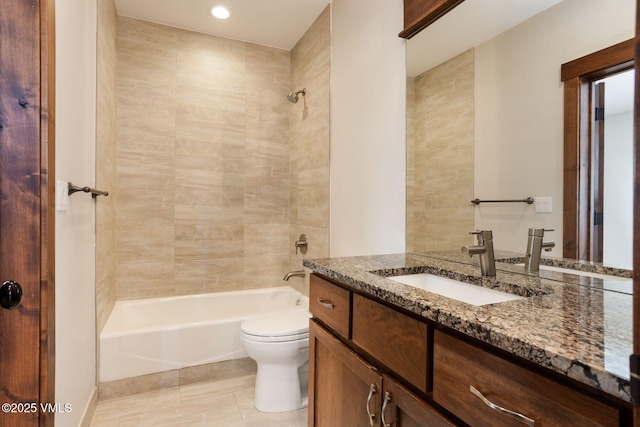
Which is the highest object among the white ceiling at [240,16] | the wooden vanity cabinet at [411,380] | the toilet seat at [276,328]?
the white ceiling at [240,16]

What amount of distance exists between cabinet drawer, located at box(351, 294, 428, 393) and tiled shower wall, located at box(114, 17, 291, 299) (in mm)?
2095

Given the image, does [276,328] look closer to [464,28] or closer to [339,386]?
[339,386]

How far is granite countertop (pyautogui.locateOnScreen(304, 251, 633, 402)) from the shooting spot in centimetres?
50

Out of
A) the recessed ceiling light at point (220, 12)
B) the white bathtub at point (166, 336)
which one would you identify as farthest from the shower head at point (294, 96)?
the white bathtub at point (166, 336)

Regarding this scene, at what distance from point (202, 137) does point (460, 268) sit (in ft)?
7.80

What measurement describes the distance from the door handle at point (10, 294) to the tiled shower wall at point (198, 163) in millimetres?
1792

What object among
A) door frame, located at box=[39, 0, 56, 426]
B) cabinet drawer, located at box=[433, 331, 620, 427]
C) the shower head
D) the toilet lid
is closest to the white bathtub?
the toilet lid

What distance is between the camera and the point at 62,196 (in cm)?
124

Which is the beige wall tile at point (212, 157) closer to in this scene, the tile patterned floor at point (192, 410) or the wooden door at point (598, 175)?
the tile patterned floor at point (192, 410)

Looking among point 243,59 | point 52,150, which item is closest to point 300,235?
point 243,59

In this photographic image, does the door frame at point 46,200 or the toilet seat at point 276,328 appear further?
the toilet seat at point 276,328

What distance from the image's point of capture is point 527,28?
117 cm

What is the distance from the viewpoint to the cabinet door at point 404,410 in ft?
2.52

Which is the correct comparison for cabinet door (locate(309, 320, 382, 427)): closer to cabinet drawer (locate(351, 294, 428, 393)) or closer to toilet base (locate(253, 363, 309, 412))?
cabinet drawer (locate(351, 294, 428, 393))
